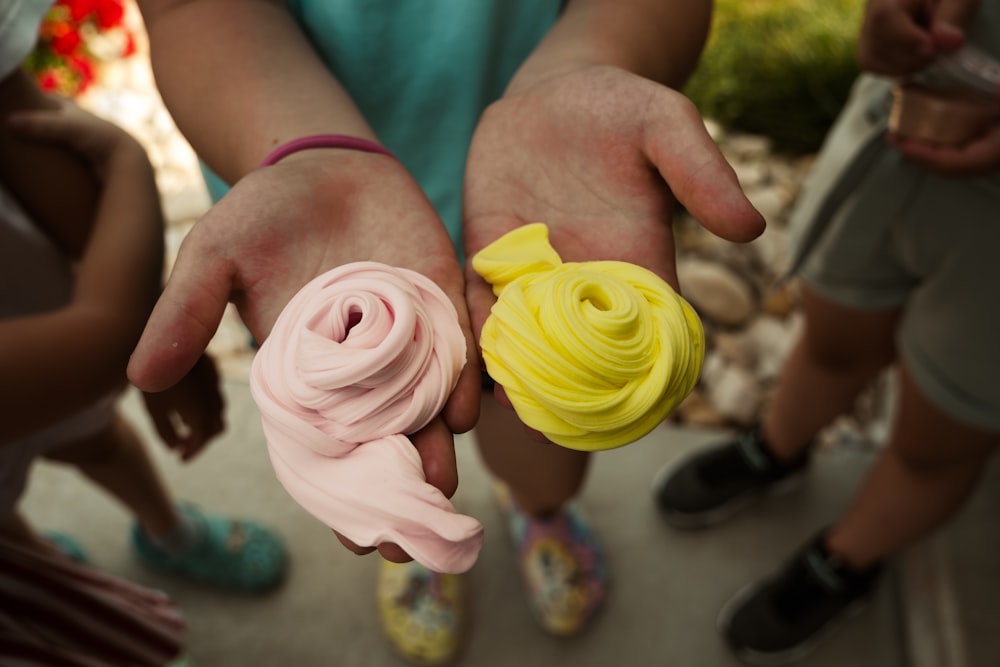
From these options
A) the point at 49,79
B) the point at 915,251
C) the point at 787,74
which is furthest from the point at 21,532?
the point at 787,74

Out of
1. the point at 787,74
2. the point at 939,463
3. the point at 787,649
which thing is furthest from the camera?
the point at 787,74

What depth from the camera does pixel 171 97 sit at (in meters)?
1.10

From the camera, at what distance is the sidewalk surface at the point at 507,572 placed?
5.60 feet

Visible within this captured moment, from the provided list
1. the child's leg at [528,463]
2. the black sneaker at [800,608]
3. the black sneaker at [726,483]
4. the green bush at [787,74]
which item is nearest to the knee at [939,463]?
the black sneaker at [800,608]

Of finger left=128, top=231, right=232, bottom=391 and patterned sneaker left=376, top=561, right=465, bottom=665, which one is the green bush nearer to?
patterned sneaker left=376, top=561, right=465, bottom=665

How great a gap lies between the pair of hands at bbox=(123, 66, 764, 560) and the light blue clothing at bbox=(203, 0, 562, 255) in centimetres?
9

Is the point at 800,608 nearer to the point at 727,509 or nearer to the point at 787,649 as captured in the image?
the point at 787,649

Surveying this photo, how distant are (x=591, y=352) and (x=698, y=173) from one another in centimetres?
24

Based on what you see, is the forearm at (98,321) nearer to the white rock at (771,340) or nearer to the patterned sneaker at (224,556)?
the patterned sneaker at (224,556)

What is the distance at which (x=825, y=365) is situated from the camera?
1562 millimetres

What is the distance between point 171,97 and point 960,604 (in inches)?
72.8

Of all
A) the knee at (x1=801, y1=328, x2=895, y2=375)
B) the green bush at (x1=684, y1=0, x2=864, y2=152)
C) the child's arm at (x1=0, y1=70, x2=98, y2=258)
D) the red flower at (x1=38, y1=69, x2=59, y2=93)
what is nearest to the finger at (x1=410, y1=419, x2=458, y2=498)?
the child's arm at (x1=0, y1=70, x2=98, y2=258)

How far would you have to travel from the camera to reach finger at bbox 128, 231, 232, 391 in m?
0.81

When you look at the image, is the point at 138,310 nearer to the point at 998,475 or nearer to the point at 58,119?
the point at 58,119
